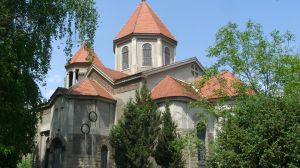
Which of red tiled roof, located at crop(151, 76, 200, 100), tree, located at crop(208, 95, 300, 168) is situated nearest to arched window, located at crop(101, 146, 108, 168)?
red tiled roof, located at crop(151, 76, 200, 100)

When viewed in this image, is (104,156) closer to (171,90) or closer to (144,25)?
(171,90)

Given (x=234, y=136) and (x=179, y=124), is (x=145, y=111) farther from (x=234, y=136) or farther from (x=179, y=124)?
(x=234, y=136)

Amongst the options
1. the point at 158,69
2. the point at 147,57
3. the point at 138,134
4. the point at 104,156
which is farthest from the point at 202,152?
the point at 147,57

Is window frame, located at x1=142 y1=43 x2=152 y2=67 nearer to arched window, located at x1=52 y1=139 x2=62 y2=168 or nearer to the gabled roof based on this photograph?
the gabled roof

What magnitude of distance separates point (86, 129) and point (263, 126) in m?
14.4

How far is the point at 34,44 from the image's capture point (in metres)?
17.3

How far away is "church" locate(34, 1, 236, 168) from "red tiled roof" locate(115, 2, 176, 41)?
0.19 meters

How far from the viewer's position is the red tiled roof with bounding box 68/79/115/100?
26.5 m

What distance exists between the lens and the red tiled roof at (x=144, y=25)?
108 ft

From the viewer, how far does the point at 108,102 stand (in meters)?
27.5

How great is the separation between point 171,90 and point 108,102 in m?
4.63

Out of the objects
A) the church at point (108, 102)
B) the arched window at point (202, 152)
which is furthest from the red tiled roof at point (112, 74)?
the arched window at point (202, 152)

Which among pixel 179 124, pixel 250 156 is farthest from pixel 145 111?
pixel 250 156

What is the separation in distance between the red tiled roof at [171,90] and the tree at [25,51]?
22.3 feet
